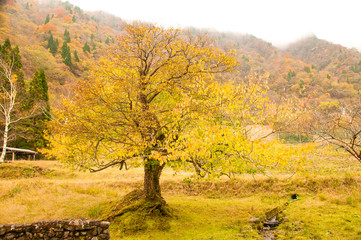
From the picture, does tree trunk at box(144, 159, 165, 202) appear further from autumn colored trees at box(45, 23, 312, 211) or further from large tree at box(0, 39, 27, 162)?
large tree at box(0, 39, 27, 162)

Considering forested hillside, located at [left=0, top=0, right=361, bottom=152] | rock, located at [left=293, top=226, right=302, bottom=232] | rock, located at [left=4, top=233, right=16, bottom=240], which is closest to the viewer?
rock, located at [left=4, top=233, right=16, bottom=240]

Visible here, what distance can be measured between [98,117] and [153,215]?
603 cm

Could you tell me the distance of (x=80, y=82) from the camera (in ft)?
33.8

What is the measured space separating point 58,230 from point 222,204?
11.1m

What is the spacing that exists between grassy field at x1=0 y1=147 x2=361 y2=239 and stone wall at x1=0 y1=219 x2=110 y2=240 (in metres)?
2.33

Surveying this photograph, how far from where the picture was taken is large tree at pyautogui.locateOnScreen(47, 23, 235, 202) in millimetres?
10172

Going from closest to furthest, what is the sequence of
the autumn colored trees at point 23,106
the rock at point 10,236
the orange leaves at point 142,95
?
the rock at point 10,236 → the orange leaves at point 142,95 → the autumn colored trees at point 23,106

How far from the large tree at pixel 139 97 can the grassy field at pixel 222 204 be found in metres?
3.61

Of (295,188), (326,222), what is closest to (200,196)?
(295,188)

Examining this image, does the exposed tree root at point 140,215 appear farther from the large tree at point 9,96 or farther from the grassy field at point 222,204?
the large tree at point 9,96

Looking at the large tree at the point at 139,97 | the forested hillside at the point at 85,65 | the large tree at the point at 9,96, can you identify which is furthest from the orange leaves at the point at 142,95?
the large tree at the point at 9,96

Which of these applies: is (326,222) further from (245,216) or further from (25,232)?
(25,232)

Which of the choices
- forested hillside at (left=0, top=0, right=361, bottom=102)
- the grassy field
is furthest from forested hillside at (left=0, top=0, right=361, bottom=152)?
the grassy field

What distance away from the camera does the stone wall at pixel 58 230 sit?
7.05 metres
